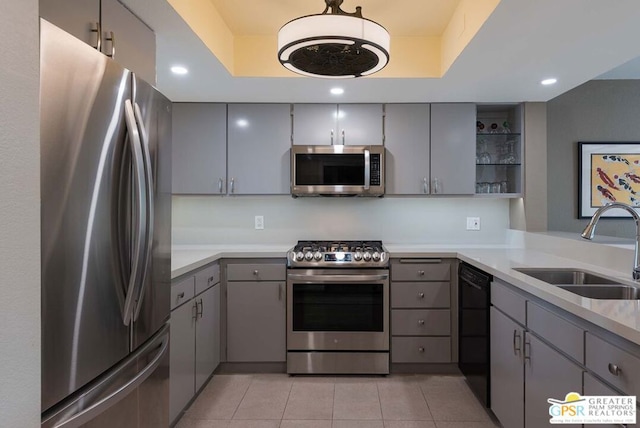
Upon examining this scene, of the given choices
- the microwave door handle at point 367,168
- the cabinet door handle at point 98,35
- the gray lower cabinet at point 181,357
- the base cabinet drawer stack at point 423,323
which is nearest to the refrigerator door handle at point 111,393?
the gray lower cabinet at point 181,357

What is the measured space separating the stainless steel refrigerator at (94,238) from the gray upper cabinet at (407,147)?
207cm

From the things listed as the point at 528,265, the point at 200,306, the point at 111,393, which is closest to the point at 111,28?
the point at 111,393

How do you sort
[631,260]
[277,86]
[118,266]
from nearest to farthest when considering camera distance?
[118,266], [631,260], [277,86]

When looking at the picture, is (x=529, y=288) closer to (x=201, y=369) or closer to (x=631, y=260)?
(x=631, y=260)

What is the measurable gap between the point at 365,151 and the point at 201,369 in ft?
6.53

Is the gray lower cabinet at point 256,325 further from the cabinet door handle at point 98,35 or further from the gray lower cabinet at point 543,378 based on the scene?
the cabinet door handle at point 98,35

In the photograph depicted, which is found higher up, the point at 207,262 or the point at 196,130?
the point at 196,130

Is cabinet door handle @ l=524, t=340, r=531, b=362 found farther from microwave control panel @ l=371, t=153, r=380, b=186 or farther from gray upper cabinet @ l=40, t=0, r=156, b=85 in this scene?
gray upper cabinet @ l=40, t=0, r=156, b=85

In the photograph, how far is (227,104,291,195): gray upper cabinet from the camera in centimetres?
307

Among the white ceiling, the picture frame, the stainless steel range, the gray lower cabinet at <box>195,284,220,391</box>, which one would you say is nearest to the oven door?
the stainless steel range

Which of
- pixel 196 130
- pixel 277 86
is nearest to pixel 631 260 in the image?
pixel 277 86

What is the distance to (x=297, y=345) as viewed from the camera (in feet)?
9.02

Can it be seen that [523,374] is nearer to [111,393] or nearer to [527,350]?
[527,350]

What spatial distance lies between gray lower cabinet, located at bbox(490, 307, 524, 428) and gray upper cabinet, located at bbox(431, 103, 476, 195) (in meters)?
1.25
